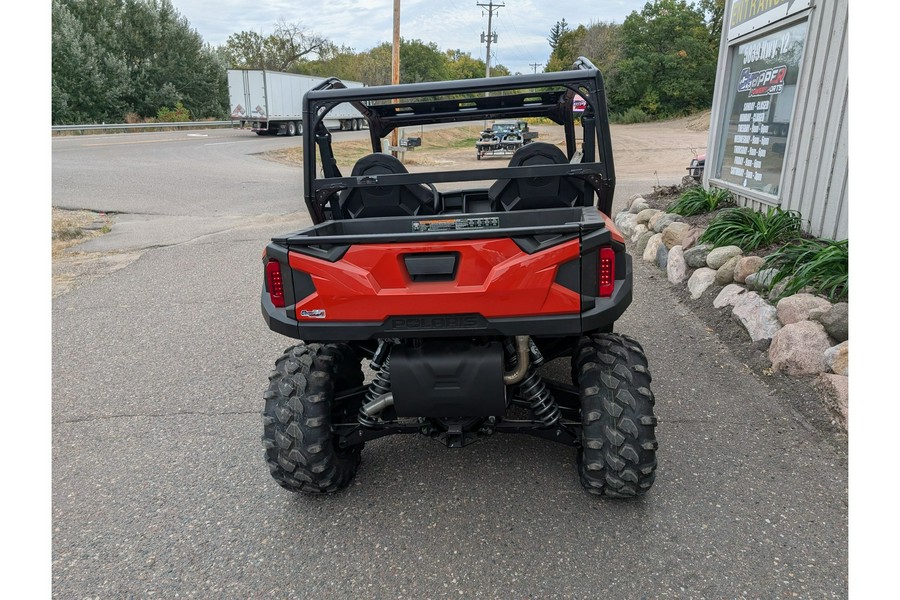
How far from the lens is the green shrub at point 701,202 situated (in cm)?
729

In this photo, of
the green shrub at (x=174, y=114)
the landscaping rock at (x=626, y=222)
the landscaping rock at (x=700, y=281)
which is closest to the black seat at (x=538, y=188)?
the landscaping rock at (x=700, y=281)

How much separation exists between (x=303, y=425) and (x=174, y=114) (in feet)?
148

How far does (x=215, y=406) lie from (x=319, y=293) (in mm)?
1919

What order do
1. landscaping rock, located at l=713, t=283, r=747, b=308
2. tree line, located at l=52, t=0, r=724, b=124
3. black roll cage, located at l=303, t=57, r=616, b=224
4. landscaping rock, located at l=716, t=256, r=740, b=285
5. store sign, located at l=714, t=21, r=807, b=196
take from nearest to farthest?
1. black roll cage, located at l=303, t=57, r=616, b=224
2. landscaping rock, located at l=713, t=283, r=747, b=308
3. landscaping rock, located at l=716, t=256, r=740, b=285
4. store sign, located at l=714, t=21, r=807, b=196
5. tree line, located at l=52, t=0, r=724, b=124

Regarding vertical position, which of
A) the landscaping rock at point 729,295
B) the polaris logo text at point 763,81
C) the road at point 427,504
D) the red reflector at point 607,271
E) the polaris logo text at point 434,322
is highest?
the polaris logo text at point 763,81

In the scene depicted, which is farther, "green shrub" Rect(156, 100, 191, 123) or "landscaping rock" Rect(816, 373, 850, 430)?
"green shrub" Rect(156, 100, 191, 123)

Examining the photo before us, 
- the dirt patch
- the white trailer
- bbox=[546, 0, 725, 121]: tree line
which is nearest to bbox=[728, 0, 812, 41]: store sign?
the dirt patch

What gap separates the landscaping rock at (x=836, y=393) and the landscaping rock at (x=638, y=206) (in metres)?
5.31

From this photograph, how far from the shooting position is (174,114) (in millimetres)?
41719

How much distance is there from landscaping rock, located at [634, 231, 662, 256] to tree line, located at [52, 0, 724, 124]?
1455 inches

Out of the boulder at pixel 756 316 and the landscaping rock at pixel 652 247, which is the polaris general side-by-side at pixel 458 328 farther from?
the landscaping rock at pixel 652 247

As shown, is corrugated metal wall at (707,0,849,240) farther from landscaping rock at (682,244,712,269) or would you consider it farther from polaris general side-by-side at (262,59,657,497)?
polaris general side-by-side at (262,59,657,497)

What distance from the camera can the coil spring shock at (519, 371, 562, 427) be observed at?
2803mm

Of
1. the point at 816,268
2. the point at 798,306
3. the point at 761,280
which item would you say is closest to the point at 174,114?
the point at 761,280
